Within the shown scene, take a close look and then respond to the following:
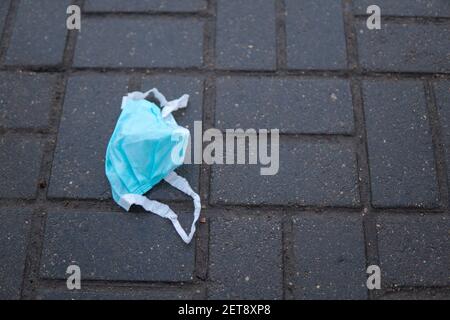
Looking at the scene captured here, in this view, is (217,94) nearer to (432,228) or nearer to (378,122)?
(378,122)

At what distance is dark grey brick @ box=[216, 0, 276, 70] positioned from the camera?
2.28 m

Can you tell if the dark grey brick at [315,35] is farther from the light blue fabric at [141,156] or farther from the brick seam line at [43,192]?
the brick seam line at [43,192]

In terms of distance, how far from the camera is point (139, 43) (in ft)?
7.65

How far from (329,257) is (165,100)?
0.95 meters

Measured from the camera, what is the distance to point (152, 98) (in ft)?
7.28

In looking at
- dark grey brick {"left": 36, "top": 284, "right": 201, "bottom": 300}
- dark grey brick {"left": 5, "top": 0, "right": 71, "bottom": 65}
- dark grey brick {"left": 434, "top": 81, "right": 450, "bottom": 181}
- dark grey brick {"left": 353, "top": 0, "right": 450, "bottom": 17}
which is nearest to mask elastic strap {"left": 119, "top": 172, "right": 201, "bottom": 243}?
dark grey brick {"left": 36, "top": 284, "right": 201, "bottom": 300}

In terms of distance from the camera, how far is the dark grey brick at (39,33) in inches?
91.1

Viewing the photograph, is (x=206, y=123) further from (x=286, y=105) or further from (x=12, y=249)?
(x=12, y=249)

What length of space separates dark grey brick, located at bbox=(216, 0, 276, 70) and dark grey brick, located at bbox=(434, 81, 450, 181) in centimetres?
73

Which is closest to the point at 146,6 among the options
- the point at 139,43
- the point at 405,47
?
the point at 139,43

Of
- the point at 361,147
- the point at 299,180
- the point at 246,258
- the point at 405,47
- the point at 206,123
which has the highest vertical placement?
the point at 405,47

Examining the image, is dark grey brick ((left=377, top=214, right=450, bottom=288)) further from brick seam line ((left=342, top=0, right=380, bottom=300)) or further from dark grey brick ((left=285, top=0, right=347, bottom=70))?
dark grey brick ((left=285, top=0, right=347, bottom=70))

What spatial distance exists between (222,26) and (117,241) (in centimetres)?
110

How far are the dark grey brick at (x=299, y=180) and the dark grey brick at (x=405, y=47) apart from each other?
0.48 metres
